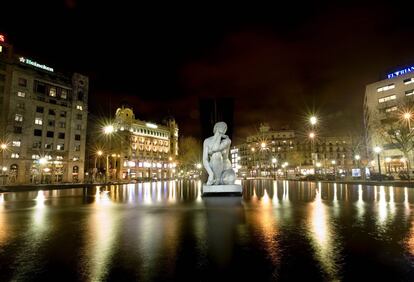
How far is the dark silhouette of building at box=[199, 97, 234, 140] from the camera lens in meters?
24.8

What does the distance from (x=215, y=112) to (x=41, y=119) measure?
186 feet

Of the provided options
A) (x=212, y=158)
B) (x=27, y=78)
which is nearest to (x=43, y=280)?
(x=212, y=158)

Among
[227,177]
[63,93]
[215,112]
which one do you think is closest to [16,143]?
[63,93]

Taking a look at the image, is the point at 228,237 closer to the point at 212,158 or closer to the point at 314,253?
the point at 314,253

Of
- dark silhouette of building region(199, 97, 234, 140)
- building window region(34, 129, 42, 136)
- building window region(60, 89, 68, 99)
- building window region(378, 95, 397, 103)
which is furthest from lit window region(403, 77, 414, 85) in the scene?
building window region(34, 129, 42, 136)

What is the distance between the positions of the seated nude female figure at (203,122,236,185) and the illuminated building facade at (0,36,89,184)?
47.7 metres

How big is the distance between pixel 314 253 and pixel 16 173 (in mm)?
67731

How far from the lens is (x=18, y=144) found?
59.3 m

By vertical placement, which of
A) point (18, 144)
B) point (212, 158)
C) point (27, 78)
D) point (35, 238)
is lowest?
point (35, 238)

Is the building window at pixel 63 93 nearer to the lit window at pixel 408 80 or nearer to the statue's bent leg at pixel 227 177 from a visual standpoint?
the statue's bent leg at pixel 227 177

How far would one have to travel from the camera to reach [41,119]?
6475 centimetres

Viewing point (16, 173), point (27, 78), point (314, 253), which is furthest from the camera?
point (27, 78)

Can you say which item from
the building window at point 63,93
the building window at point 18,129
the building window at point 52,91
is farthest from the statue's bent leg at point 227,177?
the building window at point 63,93

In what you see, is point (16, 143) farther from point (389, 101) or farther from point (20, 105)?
point (389, 101)
